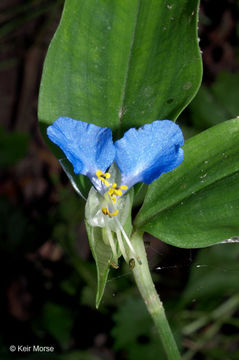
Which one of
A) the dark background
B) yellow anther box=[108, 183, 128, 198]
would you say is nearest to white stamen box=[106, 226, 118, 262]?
yellow anther box=[108, 183, 128, 198]

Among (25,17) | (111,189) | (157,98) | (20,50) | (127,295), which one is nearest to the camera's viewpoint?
(111,189)

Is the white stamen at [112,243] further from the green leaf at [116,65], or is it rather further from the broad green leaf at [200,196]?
the green leaf at [116,65]

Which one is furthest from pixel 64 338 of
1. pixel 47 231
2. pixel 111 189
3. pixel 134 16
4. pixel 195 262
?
pixel 134 16

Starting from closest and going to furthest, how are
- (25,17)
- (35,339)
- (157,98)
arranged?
(157,98) < (35,339) < (25,17)

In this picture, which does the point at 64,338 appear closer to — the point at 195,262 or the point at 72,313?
the point at 72,313

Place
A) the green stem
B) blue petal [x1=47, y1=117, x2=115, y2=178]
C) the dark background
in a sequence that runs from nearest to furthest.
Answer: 1. blue petal [x1=47, y1=117, x2=115, y2=178]
2. the green stem
3. the dark background

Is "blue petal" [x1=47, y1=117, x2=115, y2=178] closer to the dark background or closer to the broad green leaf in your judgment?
the broad green leaf

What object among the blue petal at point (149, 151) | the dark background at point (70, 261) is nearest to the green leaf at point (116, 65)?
the blue petal at point (149, 151)
